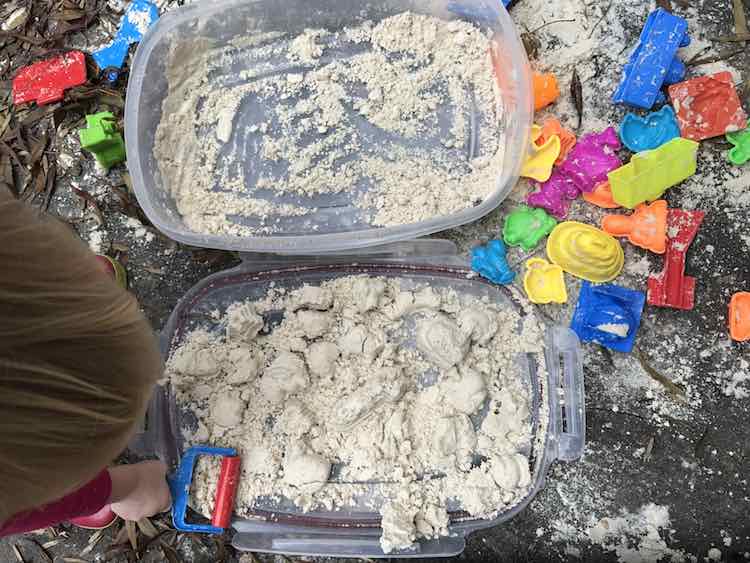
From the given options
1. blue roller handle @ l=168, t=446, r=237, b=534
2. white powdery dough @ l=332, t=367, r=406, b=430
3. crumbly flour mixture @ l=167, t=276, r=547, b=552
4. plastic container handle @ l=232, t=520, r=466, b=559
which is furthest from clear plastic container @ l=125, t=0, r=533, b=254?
plastic container handle @ l=232, t=520, r=466, b=559

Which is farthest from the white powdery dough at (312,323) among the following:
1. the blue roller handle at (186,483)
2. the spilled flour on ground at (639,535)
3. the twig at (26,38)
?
the twig at (26,38)

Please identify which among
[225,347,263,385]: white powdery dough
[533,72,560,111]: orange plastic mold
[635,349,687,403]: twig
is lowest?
[635,349,687,403]: twig

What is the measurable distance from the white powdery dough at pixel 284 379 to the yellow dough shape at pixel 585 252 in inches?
17.8

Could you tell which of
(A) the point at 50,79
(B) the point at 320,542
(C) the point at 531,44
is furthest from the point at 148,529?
(C) the point at 531,44

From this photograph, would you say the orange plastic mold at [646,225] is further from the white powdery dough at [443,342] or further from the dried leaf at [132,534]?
the dried leaf at [132,534]

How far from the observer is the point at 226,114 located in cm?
113

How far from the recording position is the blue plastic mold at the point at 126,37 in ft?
3.97

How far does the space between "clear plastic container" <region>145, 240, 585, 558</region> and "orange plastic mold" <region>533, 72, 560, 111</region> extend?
0.94 ft

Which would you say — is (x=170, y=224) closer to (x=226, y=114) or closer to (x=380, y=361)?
(x=226, y=114)

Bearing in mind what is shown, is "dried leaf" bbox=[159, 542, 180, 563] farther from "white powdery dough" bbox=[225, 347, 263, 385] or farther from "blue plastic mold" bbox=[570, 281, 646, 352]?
"blue plastic mold" bbox=[570, 281, 646, 352]

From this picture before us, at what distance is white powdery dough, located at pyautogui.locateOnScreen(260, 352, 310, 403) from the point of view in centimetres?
101

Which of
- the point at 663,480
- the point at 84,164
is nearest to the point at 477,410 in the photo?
the point at 663,480

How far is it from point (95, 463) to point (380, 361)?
1.49 ft

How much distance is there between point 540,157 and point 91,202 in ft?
2.69
